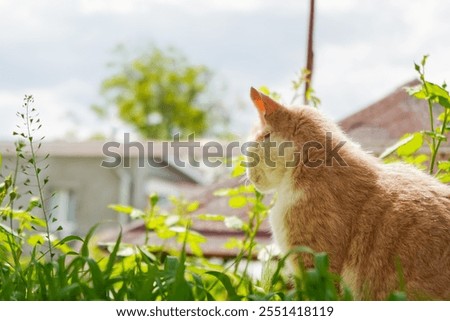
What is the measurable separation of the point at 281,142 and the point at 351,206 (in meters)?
0.29

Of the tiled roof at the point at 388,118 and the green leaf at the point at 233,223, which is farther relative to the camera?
the tiled roof at the point at 388,118

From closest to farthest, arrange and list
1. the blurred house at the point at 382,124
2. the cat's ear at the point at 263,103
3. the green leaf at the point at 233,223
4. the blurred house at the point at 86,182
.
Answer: the cat's ear at the point at 263,103, the green leaf at the point at 233,223, the blurred house at the point at 382,124, the blurred house at the point at 86,182

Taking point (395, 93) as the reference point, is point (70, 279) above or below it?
below

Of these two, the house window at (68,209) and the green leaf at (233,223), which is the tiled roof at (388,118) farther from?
the house window at (68,209)

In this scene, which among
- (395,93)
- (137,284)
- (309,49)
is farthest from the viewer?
(395,93)

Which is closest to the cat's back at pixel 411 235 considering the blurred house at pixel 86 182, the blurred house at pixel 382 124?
the blurred house at pixel 382 124

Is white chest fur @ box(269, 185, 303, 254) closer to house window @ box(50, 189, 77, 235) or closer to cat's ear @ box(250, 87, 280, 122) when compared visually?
cat's ear @ box(250, 87, 280, 122)

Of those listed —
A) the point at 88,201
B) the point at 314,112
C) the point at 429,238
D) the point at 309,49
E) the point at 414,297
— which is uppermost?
the point at 309,49

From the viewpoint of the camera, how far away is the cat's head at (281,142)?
1628 mm

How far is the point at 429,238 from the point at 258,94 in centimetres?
61
